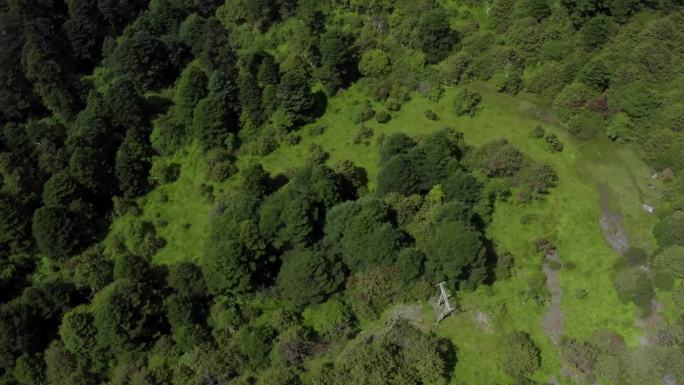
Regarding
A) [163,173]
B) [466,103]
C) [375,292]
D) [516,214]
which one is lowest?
[516,214]

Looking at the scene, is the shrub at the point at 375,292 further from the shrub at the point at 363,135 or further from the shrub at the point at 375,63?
the shrub at the point at 375,63

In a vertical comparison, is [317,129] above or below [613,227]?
above

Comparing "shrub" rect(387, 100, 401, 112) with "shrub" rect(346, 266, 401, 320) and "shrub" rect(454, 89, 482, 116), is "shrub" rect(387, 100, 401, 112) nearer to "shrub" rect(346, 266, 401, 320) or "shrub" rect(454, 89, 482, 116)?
"shrub" rect(454, 89, 482, 116)

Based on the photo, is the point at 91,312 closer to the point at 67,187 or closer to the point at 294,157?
the point at 67,187

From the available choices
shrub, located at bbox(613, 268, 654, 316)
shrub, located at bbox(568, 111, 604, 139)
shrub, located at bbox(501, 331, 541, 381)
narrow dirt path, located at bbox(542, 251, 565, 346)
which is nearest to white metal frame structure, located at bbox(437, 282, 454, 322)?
shrub, located at bbox(501, 331, 541, 381)

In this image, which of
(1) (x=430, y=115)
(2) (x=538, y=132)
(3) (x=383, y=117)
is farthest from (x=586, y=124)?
(3) (x=383, y=117)

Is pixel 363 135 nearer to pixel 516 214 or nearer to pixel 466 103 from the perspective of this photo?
pixel 466 103
